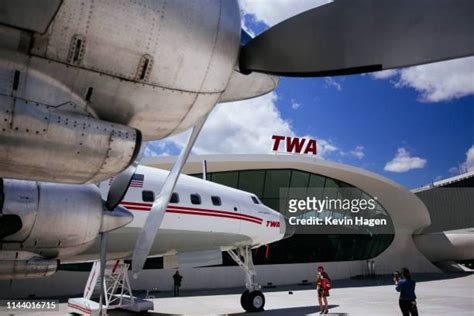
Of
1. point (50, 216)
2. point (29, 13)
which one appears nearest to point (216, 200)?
point (50, 216)

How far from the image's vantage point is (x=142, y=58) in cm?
393

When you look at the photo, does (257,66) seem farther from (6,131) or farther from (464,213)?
(464,213)

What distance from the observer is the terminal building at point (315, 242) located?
Answer: 101 ft

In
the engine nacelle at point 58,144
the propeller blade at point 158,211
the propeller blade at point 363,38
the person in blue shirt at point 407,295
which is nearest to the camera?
the engine nacelle at point 58,144

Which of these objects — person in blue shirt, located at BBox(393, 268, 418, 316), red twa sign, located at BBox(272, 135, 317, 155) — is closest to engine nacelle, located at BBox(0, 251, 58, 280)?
person in blue shirt, located at BBox(393, 268, 418, 316)

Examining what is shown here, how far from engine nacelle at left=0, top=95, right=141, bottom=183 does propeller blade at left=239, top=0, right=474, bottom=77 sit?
1.74 meters

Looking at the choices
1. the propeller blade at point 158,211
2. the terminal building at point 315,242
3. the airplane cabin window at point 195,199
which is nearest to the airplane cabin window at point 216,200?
the airplane cabin window at point 195,199

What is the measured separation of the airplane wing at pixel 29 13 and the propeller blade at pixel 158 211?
2361 millimetres

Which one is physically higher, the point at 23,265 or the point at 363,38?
the point at 363,38

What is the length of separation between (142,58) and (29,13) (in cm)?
99

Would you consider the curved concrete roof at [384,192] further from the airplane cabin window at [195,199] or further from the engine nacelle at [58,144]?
the engine nacelle at [58,144]

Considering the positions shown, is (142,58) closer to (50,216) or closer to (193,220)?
(50,216)

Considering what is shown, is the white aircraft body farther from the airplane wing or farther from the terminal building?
the terminal building

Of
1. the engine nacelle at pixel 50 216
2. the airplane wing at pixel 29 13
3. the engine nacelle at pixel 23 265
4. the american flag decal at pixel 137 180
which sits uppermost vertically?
the american flag decal at pixel 137 180
